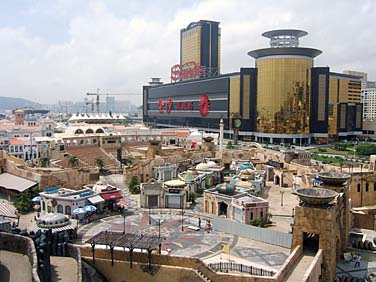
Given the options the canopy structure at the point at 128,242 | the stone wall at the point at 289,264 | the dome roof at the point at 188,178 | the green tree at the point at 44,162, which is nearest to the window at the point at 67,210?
the canopy structure at the point at 128,242

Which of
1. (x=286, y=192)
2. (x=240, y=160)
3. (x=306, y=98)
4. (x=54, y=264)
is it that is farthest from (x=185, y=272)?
(x=306, y=98)

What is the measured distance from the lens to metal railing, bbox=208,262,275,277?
3831cm

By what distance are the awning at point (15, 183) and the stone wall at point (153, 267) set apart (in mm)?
31064

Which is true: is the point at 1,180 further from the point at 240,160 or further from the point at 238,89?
the point at 238,89

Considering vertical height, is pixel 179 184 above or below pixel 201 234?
above

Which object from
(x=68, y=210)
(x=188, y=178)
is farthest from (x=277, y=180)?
(x=68, y=210)

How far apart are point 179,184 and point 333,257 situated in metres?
31.6

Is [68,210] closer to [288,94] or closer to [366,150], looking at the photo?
[366,150]

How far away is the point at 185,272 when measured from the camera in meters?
35.2

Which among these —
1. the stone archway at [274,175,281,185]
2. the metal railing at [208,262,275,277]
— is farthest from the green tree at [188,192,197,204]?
the metal railing at [208,262,275,277]

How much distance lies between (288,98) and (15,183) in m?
106

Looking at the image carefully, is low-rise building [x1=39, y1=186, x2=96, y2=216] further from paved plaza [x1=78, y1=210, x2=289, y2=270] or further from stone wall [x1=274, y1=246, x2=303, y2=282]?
stone wall [x1=274, y1=246, x2=303, y2=282]

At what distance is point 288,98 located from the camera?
148875 millimetres

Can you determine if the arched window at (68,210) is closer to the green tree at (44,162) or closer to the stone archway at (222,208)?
the stone archway at (222,208)
